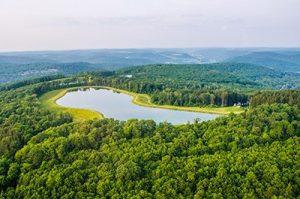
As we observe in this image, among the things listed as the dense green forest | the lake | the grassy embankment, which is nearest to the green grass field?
the grassy embankment

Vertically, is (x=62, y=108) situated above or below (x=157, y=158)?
below

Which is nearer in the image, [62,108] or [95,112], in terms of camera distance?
[95,112]

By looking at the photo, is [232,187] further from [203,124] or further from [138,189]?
[203,124]

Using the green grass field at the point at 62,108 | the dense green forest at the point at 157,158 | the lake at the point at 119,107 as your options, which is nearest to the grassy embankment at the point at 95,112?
the green grass field at the point at 62,108

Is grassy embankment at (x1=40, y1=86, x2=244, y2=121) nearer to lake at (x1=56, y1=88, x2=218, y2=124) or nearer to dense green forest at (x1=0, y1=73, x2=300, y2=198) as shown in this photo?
lake at (x1=56, y1=88, x2=218, y2=124)

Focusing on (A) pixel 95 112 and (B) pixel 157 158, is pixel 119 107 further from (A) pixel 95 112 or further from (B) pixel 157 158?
(B) pixel 157 158

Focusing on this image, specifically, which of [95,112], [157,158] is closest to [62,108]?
[95,112]

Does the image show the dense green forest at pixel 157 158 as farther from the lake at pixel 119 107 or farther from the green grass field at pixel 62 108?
the lake at pixel 119 107

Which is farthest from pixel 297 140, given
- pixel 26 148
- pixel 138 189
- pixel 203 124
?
pixel 26 148
